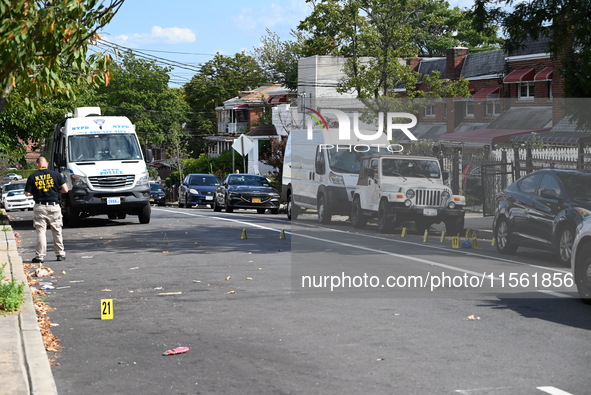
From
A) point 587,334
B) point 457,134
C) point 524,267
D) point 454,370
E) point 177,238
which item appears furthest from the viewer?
point 457,134

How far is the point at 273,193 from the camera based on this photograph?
1427 inches

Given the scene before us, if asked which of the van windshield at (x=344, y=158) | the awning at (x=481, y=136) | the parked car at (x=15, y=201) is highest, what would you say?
the awning at (x=481, y=136)

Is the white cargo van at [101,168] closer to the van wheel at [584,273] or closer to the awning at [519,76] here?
the van wheel at [584,273]

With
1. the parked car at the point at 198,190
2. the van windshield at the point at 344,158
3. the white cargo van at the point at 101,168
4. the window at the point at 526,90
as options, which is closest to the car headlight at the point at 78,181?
the white cargo van at the point at 101,168

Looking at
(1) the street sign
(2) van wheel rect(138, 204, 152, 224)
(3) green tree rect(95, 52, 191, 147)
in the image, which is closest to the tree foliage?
(1) the street sign

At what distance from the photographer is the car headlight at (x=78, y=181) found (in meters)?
25.5

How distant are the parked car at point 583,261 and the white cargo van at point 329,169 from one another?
14907mm

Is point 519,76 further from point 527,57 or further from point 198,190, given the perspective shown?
point 198,190

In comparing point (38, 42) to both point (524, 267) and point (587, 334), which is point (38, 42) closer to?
point (587, 334)

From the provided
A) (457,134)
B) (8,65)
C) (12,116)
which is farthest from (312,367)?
(457,134)

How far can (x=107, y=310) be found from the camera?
10680mm

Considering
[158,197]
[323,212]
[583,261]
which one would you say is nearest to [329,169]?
[323,212]

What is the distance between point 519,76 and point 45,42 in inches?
1504

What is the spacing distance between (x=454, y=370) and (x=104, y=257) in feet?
35.7
